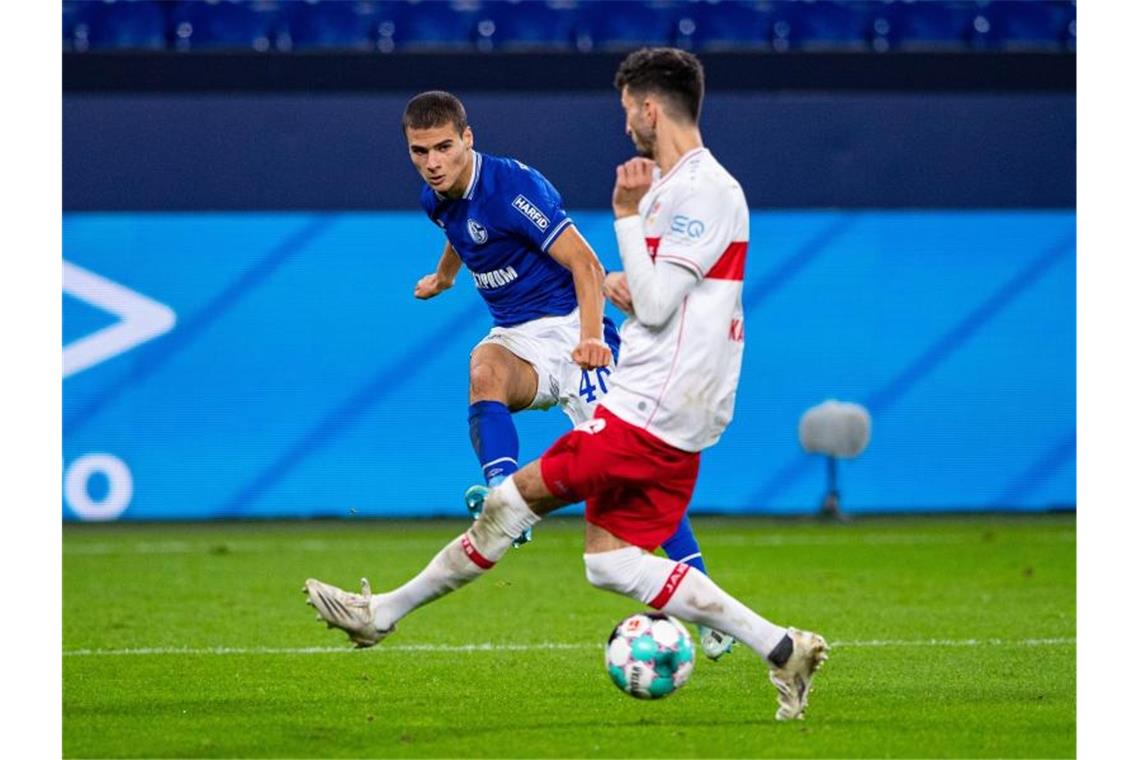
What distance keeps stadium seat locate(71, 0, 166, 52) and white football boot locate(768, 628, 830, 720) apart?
428 inches

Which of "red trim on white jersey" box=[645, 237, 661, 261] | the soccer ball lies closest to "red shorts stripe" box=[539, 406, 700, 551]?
the soccer ball

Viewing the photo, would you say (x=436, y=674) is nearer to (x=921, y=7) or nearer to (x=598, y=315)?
(x=598, y=315)

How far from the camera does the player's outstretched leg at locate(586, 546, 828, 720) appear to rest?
19.3 feet

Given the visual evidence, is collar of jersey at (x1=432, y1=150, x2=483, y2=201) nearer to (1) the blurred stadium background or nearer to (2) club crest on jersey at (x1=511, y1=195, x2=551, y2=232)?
(2) club crest on jersey at (x1=511, y1=195, x2=551, y2=232)

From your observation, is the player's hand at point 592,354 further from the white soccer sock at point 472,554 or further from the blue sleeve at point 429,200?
the blue sleeve at point 429,200

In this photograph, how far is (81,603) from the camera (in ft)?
33.9

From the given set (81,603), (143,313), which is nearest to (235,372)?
(143,313)

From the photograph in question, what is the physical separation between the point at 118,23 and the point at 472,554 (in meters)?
10.7

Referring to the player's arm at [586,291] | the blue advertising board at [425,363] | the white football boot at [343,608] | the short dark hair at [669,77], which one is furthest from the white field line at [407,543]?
the short dark hair at [669,77]

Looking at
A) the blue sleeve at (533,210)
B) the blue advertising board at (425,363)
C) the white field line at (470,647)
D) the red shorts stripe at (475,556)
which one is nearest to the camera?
the red shorts stripe at (475,556)

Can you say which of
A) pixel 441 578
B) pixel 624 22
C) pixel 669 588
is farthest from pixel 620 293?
pixel 624 22

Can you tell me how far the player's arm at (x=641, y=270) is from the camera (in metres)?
5.66

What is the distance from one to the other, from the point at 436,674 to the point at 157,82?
874 cm

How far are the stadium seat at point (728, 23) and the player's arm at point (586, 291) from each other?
8.97 meters
